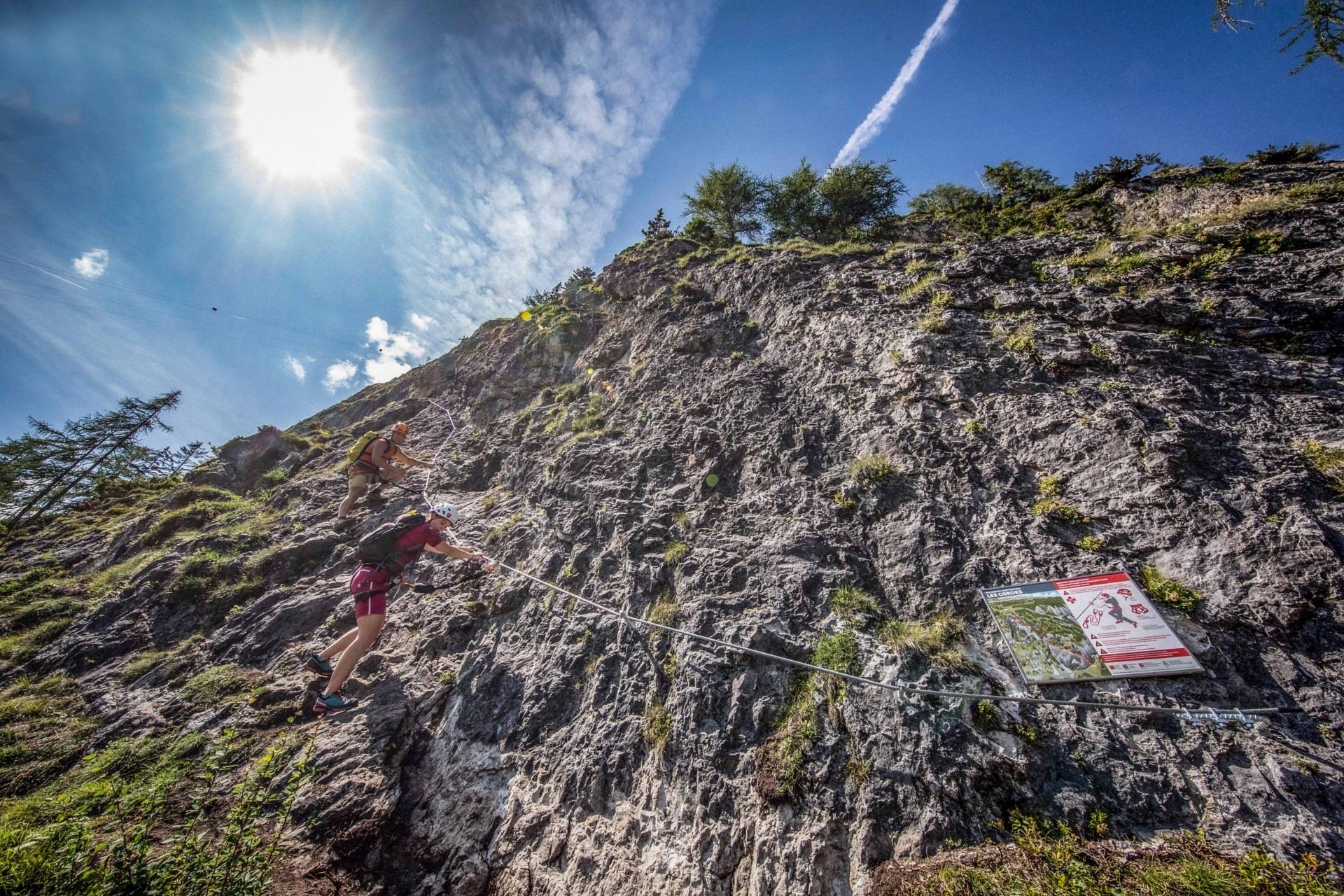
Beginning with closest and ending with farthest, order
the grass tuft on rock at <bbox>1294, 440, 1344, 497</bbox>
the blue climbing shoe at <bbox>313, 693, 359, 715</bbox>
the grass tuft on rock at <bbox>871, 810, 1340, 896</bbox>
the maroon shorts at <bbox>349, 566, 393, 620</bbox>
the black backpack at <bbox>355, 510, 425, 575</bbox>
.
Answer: the grass tuft on rock at <bbox>871, 810, 1340, 896</bbox>
the grass tuft on rock at <bbox>1294, 440, 1344, 497</bbox>
the blue climbing shoe at <bbox>313, 693, 359, 715</bbox>
the maroon shorts at <bbox>349, 566, 393, 620</bbox>
the black backpack at <bbox>355, 510, 425, 575</bbox>

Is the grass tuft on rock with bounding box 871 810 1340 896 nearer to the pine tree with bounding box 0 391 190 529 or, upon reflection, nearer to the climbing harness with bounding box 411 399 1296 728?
the climbing harness with bounding box 411 399 1296 728

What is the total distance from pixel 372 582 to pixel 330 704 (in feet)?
5.95

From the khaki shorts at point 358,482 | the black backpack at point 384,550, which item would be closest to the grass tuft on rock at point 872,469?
the black backpack at point 384,550

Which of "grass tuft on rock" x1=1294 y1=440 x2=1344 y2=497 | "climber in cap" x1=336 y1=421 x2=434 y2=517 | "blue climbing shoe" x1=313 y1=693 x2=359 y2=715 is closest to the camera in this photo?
"grass tuft on rock" x1=1294 y1=440 x2=1344 y2=497

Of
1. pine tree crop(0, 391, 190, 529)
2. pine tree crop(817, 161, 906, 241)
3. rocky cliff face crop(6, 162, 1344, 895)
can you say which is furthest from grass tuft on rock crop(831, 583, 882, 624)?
pine tree crop(0, 391, 190, 529)

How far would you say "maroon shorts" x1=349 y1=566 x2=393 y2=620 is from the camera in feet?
24.0

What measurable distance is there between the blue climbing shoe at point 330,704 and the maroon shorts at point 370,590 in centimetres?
117

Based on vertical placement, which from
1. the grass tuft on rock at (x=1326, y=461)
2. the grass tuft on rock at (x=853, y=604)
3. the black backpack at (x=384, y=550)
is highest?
the black backpack at (x=384, y=550)

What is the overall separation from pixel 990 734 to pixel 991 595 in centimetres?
152

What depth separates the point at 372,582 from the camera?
7.46m

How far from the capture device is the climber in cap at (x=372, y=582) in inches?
269

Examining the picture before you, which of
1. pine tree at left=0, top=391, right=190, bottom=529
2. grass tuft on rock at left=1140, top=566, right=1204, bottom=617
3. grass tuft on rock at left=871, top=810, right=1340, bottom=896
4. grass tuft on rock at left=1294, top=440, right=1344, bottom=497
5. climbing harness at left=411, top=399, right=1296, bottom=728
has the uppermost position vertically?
pine tree at left=0, top=391, right=190, bottom=529

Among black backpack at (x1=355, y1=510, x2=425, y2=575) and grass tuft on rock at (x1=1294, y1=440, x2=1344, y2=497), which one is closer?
grass tuft on rock at (x1=1294, y1=440, x2=1344, y2=497)

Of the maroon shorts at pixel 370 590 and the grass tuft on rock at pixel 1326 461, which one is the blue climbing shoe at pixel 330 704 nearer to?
the maroon shorts at pixel 370 590
